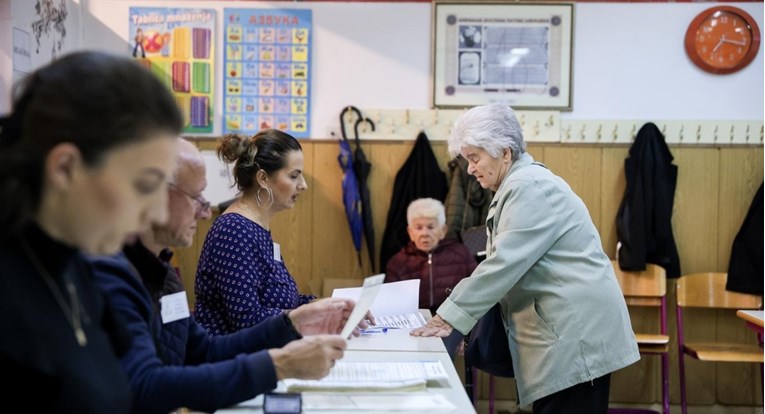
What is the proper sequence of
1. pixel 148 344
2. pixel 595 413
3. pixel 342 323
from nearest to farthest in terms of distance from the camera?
pixel 148 344 < pixel 342 323 < pixel 595 413

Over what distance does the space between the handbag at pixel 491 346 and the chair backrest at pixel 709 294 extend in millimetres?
2298

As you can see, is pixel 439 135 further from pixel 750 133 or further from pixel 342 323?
pixel 342 323

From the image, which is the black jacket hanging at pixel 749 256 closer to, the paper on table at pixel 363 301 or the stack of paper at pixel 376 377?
the stack of paper at pixel 376 377

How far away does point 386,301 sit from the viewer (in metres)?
2.89

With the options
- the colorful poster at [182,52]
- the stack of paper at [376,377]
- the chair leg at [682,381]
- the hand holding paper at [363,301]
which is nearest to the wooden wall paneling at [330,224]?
the colorful poster at [182,52]

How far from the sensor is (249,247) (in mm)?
2445

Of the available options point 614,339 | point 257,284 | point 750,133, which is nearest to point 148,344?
point 257,284

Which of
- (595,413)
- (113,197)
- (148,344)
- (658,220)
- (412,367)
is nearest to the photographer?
(113,197)

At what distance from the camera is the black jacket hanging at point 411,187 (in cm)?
486

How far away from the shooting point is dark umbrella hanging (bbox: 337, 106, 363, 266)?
191 inches

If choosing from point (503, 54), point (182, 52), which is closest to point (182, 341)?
point (182, 52)

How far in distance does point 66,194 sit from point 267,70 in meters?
4.14

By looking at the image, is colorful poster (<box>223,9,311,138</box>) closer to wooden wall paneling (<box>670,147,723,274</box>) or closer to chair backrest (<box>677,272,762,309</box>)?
wooden wall paneling (<box>670,147,723,274</box>)

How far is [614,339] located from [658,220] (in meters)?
2.39
